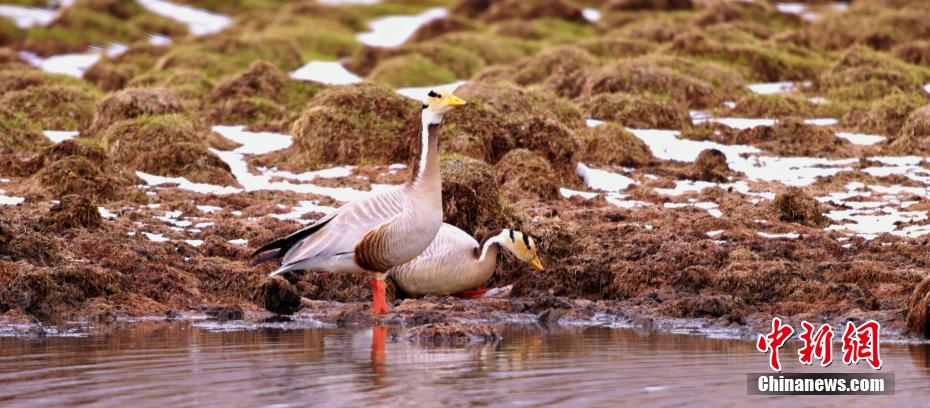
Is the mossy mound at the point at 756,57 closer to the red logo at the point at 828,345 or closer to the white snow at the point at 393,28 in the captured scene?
the white snow at the point at 393,28

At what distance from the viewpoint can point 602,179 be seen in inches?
736

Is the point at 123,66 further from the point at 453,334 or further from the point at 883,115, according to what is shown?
the point at 453,334

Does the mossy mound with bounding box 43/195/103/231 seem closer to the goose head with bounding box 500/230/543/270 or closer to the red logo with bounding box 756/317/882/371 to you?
the goose head with bounding box 500/230/543/270

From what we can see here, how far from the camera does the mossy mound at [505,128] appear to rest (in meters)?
18.8

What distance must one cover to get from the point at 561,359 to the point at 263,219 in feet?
21.9

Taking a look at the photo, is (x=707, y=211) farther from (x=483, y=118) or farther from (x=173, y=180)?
(x=173, y=180)

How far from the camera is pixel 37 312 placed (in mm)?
12055

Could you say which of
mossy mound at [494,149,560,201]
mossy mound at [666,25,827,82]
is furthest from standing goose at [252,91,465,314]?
mossy mound at [666,25,827,82]

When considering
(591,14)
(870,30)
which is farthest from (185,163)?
(591,14)

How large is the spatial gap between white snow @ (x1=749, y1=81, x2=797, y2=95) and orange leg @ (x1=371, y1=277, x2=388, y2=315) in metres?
16.7

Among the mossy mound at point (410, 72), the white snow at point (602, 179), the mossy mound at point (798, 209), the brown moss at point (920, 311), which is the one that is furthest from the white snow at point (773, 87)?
the brown moss at point (920, 311)

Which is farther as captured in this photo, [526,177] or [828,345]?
[526,177]

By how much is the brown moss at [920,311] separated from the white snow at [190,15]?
48.9 meters

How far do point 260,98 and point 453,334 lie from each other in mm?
15434
